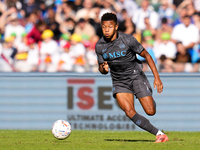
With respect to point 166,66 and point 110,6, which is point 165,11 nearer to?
point 110,6

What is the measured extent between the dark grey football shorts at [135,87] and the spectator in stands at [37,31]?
579cm

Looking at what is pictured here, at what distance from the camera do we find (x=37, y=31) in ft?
41.2

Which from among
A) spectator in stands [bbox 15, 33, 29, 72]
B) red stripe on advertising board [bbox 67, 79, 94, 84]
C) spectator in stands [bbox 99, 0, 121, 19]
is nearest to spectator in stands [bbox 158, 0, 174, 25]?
spectator in stands [bbox 99, 0, 121, 19]

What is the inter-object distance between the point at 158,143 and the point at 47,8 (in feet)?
27.2

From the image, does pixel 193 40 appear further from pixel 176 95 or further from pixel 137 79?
pixel 137 79

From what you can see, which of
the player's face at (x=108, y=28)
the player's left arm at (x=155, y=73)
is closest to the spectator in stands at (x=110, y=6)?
the player's face at (x=108, y=28)

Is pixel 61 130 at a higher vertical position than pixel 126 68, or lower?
lower

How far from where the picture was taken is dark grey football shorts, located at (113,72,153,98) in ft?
23.0

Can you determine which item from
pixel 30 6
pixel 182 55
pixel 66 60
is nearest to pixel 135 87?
pixel 66 60

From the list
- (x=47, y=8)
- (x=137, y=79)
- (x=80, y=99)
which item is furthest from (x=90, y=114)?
(x=47, y=8)

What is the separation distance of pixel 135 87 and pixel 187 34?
5403 mm

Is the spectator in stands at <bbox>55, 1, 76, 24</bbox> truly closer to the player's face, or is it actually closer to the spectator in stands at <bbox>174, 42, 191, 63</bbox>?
the spectator in stands at <bbox>174, 42, 191, 63</bbox>

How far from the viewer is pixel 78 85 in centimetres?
1027

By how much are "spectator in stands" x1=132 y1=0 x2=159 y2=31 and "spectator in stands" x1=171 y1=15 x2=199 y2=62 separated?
0.76 m
